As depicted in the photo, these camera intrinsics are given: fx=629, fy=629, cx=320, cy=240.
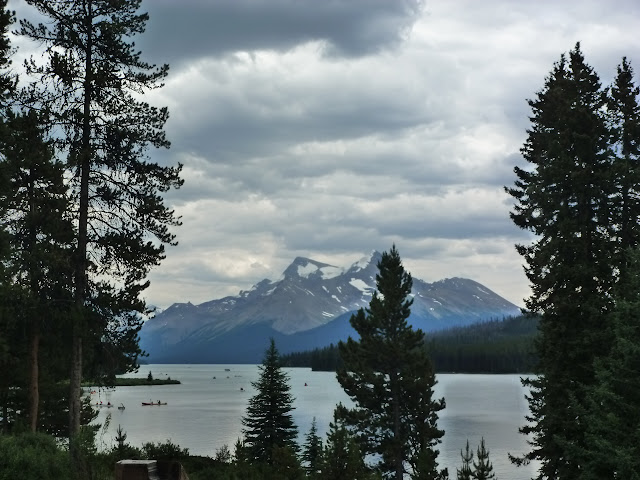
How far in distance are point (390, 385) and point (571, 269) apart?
63.8ft

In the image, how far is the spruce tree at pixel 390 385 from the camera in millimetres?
40406

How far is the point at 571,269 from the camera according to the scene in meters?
25.0

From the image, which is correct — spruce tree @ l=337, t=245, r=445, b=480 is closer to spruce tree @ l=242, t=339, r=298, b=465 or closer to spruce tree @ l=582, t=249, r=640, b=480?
spruce tree @ l=242, t=339, r=298, b=465

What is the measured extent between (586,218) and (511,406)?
104m

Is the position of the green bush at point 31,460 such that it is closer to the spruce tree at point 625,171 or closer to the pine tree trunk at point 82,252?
the pine tree trunk at point 82,252

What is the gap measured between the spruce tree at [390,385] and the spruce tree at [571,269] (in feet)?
43.7

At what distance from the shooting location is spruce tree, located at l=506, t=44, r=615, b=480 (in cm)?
2486

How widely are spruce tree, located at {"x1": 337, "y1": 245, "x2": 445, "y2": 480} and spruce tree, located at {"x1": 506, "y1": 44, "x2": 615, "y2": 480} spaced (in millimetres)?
13306

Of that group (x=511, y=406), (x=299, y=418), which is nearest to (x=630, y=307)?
(x=299, y=418)

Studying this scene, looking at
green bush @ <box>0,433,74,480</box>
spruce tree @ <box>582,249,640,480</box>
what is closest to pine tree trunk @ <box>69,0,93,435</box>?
green bush @ <box>0,433,74,480</box>

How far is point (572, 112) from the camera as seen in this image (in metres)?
27.0

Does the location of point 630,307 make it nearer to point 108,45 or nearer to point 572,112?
point 572,112

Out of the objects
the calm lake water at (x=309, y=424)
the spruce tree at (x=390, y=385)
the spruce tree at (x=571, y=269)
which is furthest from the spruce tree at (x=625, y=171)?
the calm lake water at (x=309, y=424)

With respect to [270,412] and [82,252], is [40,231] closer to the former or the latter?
[82,252]
